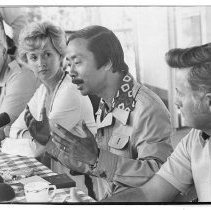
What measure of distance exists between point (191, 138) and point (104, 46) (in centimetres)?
64

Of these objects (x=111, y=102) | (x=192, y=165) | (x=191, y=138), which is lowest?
(x=192, y=165)

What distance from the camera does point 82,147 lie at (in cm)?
233

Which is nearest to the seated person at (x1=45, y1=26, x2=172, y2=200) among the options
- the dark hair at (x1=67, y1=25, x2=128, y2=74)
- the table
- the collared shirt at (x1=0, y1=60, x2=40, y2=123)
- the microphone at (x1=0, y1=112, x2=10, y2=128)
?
the dark hair at (x1=67, y1=25, x2=128, y2=74)

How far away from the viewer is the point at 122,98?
230 centimetres

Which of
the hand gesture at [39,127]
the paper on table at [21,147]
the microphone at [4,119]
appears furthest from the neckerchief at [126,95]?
the microphone at [4,119]

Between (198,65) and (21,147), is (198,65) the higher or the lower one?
the higher one

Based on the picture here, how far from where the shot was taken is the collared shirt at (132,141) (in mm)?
2244

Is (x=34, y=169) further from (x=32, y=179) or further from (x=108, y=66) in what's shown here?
(x=108, y=66)

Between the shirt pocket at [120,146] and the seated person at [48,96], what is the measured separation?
13cm

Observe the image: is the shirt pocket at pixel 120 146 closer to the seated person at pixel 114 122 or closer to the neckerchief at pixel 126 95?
the seated person at pixel 114 122

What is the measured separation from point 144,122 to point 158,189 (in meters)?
0.34

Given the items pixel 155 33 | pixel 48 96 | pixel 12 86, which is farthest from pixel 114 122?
pixel 12 86

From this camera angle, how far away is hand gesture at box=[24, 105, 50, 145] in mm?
2424
